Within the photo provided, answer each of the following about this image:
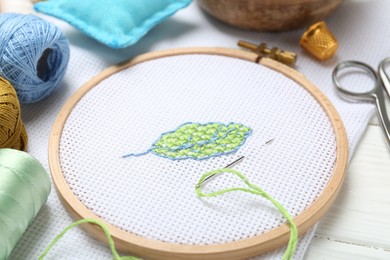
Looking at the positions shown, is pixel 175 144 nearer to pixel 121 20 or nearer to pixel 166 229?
pixel 166 229

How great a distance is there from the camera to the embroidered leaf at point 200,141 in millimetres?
783

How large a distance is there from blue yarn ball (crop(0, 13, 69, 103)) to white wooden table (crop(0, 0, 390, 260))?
425mm

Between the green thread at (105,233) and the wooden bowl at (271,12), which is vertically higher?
the wooden bowl at (271,12)

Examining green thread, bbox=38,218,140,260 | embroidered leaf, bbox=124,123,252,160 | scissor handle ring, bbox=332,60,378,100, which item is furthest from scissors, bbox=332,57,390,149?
green thread, bbox=38,218,140,260

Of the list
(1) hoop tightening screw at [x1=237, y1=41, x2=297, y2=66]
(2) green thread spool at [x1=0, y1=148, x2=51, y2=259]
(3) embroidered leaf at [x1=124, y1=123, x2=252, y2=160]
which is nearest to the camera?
(2) green thread spool at [x1=0, y1=148, x2=51, y2=259]

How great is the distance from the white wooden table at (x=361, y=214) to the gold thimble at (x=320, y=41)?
167 millimetres

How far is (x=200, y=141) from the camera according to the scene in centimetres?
80

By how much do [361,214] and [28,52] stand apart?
1.56ft

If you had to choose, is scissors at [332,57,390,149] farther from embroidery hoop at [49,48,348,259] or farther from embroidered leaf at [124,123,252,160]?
embroidered leaf at [124,123,252,160]

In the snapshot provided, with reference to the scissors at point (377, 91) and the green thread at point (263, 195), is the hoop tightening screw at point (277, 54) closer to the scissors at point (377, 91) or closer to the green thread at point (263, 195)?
the scissors at point (377, 91)

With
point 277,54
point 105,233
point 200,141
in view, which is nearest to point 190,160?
point 200,141

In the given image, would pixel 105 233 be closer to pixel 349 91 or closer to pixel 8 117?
pixel 8 117

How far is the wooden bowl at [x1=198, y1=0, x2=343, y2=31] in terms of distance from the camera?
3.05 feet

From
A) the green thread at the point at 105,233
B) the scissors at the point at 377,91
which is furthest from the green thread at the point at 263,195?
the scissors at the point at 377,91
